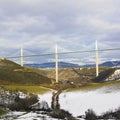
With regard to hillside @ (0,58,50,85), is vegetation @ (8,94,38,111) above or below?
below

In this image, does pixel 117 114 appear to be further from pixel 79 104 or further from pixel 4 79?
pixel 4 79

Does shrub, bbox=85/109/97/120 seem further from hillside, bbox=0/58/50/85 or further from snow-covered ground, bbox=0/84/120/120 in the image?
hillside, bbox=0/58/50/85

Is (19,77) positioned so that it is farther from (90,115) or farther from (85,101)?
(90,115)

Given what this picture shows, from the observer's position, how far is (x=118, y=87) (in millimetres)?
48062

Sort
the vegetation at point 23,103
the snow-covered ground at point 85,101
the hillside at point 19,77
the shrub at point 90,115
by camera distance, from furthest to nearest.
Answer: the hillside at point 19,77 < the vegetation at point 23,103 < the snow-covered ground at point 85,101 < the shrub at point 90,115

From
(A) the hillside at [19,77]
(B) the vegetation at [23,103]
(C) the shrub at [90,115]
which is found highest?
(A) the hillside at [19,77]

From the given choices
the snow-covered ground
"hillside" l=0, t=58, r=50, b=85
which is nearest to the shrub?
the snow-covered ground

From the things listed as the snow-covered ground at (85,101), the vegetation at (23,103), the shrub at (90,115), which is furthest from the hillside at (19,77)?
the shrub at (90,115)

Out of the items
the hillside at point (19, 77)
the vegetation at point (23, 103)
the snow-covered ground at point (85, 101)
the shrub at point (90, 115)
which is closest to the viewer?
the shrub at point (90, 115)

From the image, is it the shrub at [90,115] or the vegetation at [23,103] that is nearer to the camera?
the shrub at [90,115]

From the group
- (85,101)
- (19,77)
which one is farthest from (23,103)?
(19,77)

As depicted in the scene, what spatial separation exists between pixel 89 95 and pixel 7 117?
14.8 metres

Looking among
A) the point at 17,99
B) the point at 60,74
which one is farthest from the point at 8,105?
the point at 60,74

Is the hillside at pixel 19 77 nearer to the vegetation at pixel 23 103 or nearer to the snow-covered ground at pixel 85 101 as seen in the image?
the snow-covered ground at pixel 85 101
